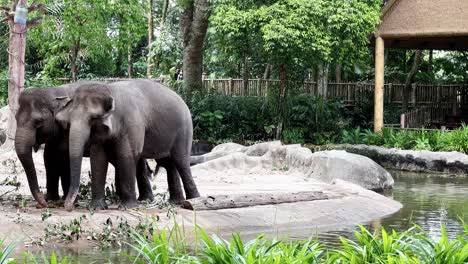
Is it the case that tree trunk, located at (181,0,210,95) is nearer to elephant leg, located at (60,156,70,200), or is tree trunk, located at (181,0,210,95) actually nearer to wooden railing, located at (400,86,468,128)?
wooden railing, located at (400,86,468,128)

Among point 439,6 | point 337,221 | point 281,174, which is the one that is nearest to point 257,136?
point 439,6

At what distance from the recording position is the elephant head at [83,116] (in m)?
10.1

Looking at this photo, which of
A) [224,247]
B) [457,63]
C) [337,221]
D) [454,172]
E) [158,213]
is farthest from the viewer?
[457,63]

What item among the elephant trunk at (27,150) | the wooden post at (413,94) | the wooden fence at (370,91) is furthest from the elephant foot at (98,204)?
the wooden post at (413,94)

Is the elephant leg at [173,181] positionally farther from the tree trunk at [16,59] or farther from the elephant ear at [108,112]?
the tree trunk at [16,59]

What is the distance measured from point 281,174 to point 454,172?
6144 mm

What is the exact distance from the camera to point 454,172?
2205 cm

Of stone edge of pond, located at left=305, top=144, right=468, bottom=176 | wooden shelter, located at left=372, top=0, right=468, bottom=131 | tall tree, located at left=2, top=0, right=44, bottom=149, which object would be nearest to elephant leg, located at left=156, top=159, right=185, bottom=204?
tall tree, located at left=2, top=0, right=44, bottom=149

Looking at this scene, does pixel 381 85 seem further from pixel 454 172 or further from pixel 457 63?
pixel 457 63

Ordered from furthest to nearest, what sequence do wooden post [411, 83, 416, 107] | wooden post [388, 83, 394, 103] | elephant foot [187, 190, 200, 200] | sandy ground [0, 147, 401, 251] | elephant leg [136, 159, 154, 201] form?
wooden post [388, 83, 394, 103] < wooden post [411, 83, 416, 107] < elephant foot [187, 190, 200, 200] < elephant leg [136, 159, 154, 201] < sandy ground [0, 147, 401, 251]

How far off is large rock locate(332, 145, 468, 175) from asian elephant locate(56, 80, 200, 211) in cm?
1180

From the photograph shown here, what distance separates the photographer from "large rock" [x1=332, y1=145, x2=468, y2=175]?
22047 millimetres

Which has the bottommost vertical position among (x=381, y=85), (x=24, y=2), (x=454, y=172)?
(x=454, y=172)

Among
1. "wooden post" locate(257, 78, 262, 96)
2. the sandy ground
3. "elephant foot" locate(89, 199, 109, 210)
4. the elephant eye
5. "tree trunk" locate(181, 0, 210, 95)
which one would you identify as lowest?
the sandy ground
